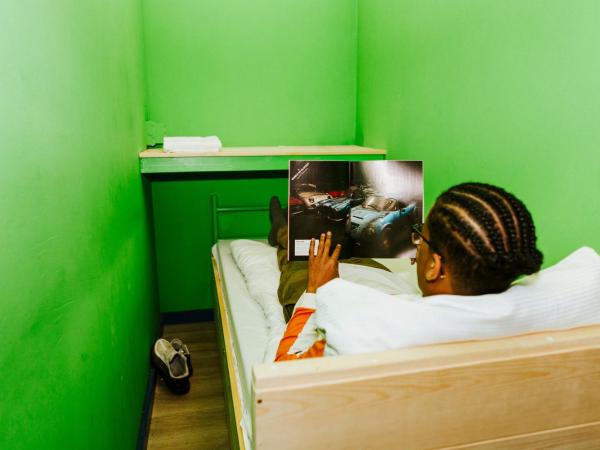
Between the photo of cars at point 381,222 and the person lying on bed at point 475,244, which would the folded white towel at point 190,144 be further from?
the person lying on bed at point 475,244

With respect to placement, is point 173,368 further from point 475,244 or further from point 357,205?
point 475,244

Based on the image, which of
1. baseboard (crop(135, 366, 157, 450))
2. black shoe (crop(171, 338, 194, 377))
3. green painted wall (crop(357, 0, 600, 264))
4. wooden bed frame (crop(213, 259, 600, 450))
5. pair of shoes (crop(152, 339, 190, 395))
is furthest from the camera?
black shoe (crop(171, 338, 194, 377))

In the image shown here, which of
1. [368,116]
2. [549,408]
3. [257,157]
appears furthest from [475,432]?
[368,116]

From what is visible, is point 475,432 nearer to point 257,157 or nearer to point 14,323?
point 14,323

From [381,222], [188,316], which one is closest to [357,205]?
[381,222]

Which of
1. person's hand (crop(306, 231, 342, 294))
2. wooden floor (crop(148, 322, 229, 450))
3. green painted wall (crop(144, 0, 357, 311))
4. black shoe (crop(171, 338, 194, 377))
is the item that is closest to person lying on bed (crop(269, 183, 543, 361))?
person's hand (crop(306, 231, 342, 294))

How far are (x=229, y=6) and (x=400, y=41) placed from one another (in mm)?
964

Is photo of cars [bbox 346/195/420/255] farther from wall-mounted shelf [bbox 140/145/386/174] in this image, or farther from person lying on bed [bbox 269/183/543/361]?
wall-mounted shelf [bbox 140/145/386/174]

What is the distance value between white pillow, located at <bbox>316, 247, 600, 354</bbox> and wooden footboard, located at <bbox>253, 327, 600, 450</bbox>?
0.09 ft

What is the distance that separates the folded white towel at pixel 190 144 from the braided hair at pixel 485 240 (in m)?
1.52

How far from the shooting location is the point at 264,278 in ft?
5.74

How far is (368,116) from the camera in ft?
7.75

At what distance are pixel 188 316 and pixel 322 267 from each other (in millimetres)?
1740

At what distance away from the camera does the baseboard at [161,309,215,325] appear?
2621mm
